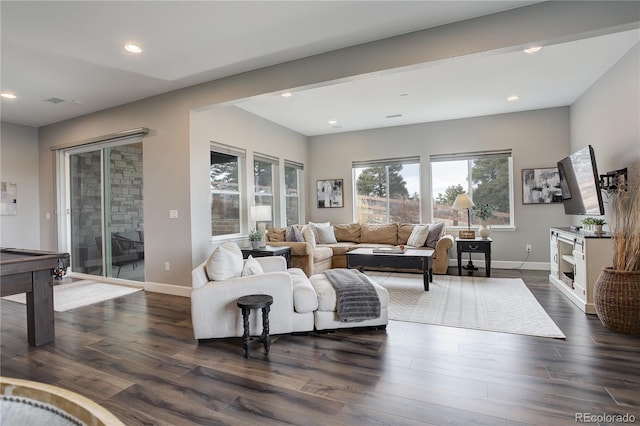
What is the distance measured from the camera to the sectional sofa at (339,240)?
16.1 ft

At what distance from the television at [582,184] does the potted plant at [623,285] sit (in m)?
0.66

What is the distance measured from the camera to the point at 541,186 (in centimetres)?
569

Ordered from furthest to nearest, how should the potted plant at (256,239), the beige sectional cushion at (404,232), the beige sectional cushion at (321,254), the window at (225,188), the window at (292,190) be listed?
the window at (292,190), the beige sectional cushion at (404,232), the beige sectional cushion at (321,254), the window at (225,188), the potted plant at (256,239)

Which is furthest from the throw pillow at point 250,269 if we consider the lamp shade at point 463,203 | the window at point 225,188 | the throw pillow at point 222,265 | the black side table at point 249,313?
the lamp shade at point 463,203

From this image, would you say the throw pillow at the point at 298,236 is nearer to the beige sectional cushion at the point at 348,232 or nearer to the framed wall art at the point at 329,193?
the beige sectional cushion at the point at 348,232

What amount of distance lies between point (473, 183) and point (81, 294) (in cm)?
680

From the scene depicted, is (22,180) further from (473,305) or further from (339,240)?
(473,305)

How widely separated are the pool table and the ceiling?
6.66 feet

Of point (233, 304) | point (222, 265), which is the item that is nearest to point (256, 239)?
point (222, 265)

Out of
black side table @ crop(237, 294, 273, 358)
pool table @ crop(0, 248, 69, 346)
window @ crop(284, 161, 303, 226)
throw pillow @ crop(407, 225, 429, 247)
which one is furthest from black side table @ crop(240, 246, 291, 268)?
throw pillow @ crop(407, 225, 429, 247)

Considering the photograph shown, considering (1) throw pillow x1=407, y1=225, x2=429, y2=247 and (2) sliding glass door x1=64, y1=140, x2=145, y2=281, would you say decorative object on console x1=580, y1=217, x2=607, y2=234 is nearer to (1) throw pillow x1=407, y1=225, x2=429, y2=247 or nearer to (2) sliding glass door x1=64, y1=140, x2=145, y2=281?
(1) throw pillow x1=407, y1=225, x2=429, y2=247

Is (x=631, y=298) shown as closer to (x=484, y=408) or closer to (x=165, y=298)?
(x=484, y=408)

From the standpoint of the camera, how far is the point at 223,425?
1.70 metres

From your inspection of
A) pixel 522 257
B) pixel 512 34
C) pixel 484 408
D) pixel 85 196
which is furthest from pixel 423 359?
pixel 85 196
